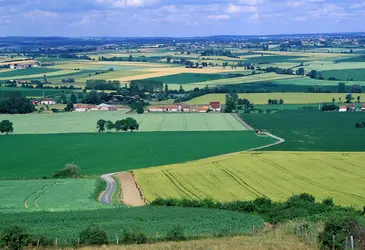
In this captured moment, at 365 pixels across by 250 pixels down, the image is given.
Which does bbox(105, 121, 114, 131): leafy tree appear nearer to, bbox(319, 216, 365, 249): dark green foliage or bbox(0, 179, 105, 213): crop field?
bbox(0, 179, 105, 213): crop field

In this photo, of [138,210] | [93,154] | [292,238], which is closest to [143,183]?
[138,210]

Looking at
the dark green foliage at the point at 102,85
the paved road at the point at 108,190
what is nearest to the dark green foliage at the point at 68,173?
the paved road at the point at 108,190

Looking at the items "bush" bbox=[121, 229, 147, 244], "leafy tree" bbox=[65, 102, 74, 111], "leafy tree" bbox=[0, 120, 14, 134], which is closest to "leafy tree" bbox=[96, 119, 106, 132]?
"leafy tree" bbox=[0, 120, 14, 134]

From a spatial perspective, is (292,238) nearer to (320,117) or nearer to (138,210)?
(138,210)

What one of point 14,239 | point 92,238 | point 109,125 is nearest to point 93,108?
point 109,125

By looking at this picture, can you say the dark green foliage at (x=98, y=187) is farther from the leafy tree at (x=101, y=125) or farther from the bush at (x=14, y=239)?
the leafy tree at (x=101, y=125)

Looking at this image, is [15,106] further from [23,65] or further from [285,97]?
[23,65]
